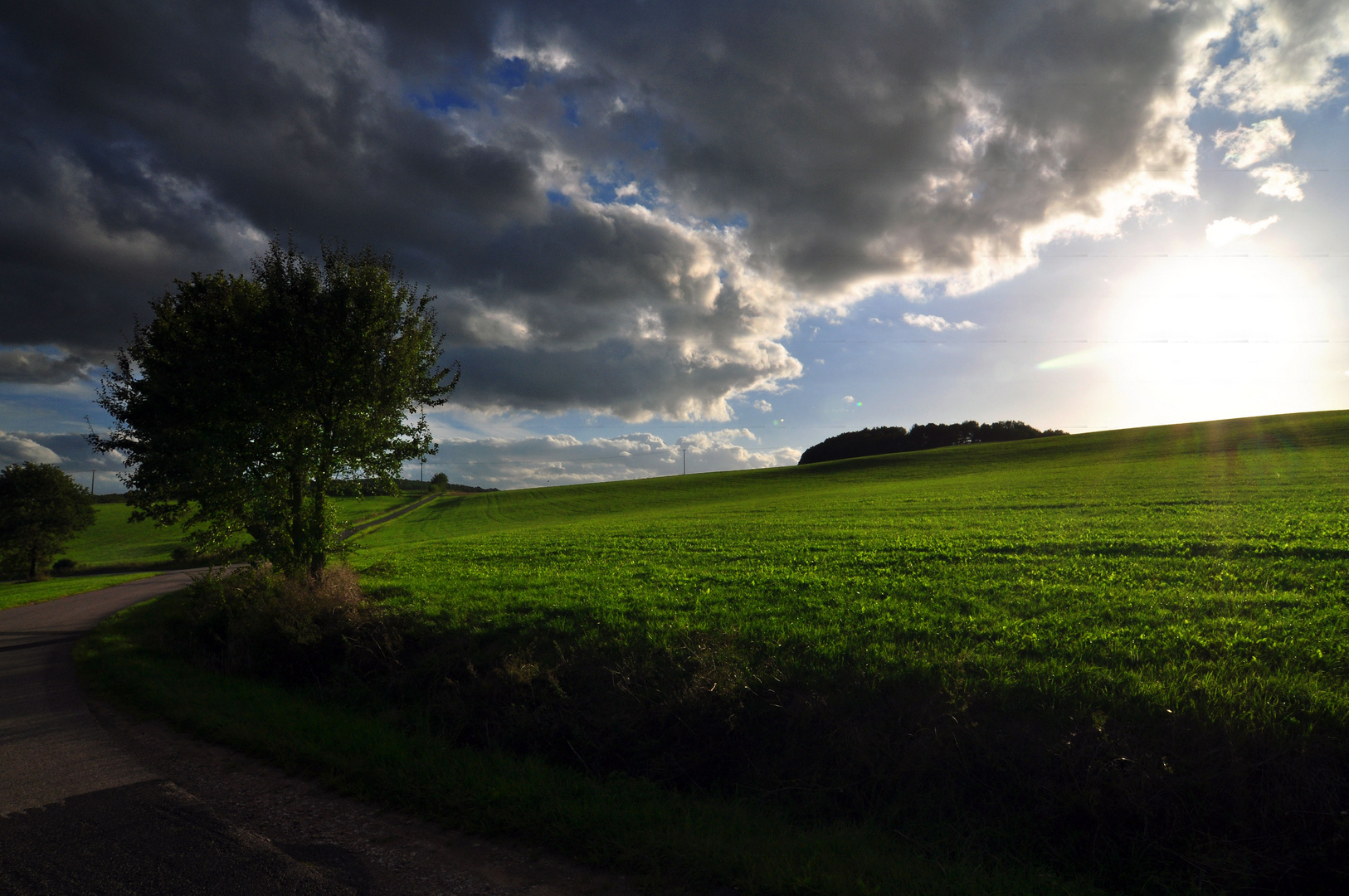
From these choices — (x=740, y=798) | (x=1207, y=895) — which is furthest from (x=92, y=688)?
(x=1207, y=895)

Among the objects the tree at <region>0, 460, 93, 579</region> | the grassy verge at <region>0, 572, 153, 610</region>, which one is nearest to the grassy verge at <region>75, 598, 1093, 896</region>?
the grassy verge at <region>0, 572, 153, 610</region>

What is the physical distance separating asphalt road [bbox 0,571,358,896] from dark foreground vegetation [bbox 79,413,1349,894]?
4.81 ft

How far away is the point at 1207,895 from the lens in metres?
5.21

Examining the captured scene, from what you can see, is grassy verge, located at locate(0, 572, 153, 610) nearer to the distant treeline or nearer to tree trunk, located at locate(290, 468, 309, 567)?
tree trunk, located at locate(290, 468, 309, 567)

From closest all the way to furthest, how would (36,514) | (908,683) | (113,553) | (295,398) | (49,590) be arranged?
(908,683) → (295,398) → (49,590) → (36,514) → (113,553)

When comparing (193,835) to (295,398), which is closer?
(193,835)

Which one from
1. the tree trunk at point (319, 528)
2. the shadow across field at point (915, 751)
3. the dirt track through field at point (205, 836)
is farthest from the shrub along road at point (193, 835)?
the tree trunk at point (319, 528)

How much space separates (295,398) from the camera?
19.2m

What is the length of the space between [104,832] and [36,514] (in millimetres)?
66581

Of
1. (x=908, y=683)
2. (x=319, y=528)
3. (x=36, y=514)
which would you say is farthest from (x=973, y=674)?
(x=36, y=514)

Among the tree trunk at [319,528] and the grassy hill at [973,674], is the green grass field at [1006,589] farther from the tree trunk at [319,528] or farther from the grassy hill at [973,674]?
the tree trunk at [319,528]

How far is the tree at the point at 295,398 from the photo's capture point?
62.7 feet

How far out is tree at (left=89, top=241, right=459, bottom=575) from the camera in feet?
62.7

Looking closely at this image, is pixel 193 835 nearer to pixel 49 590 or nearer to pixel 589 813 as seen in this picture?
pixel 589 813
